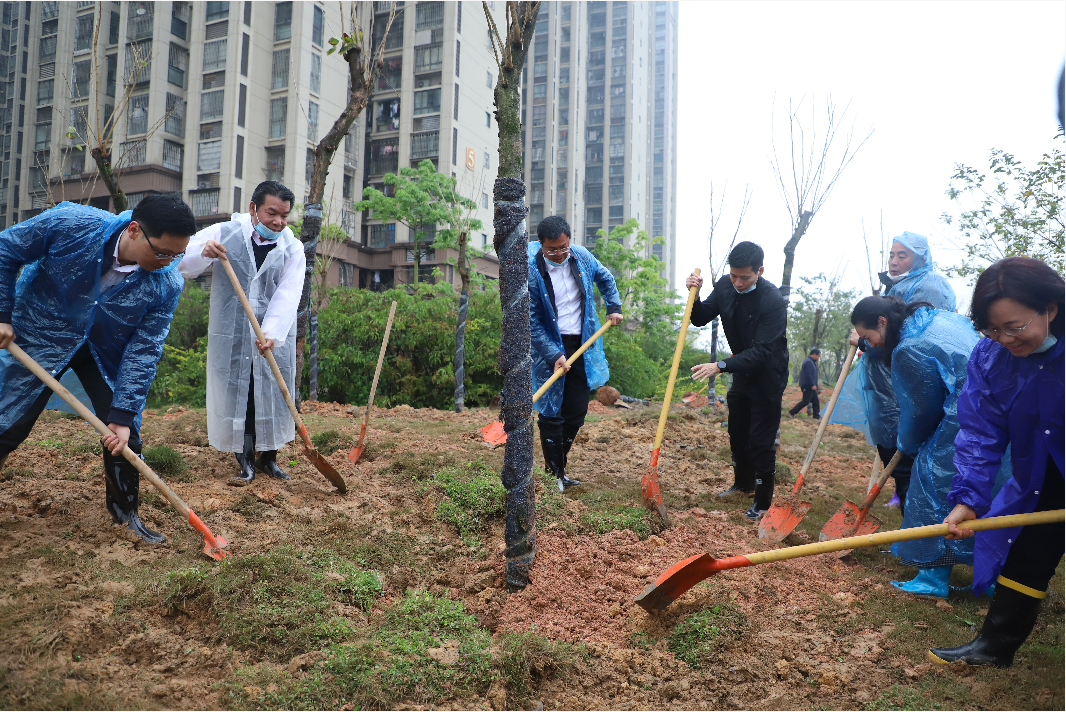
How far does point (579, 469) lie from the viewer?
194 inches

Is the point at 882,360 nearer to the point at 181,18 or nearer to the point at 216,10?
the point at 216,10

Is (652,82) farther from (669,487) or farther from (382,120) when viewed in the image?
(669,487)

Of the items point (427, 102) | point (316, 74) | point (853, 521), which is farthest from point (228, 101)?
point (853, 521)

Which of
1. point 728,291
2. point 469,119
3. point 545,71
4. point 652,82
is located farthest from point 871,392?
point 652,82

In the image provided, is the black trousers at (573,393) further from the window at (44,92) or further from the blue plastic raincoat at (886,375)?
the window at (44,92)

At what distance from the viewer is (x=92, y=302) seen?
2951 mm

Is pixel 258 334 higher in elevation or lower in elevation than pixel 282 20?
lower

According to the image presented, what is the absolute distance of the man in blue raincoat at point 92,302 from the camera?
2832mm

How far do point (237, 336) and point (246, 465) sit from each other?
78cm

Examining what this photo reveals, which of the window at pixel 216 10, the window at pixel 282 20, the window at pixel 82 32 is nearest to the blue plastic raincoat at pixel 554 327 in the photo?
the window at pixel 282 20

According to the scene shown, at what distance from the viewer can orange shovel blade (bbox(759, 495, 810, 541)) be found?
12.1ft

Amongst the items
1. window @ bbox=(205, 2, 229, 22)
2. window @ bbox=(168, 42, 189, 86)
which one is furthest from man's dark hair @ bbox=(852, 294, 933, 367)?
window @ bbox=(205, 2, 229, 22)

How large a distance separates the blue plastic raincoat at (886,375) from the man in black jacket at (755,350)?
48cm

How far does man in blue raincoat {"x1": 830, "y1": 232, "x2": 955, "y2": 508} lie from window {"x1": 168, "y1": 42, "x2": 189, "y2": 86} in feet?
80.0
